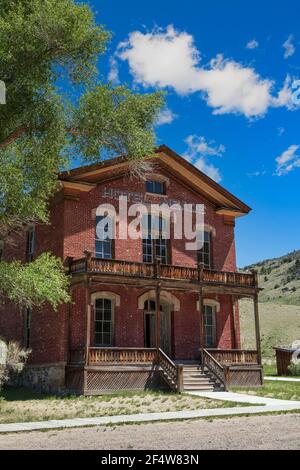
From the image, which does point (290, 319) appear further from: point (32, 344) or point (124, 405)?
point (124, 405)

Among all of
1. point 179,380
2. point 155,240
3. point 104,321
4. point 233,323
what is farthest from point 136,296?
point 233,323

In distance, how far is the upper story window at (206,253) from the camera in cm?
2778

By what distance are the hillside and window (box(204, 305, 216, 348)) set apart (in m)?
41.9

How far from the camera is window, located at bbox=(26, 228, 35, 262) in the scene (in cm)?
2600

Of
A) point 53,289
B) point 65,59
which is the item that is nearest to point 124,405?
point 53,289

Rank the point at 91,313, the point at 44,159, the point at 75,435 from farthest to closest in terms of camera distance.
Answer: the point at 91,313, the point at 44,159, the point at 75,435

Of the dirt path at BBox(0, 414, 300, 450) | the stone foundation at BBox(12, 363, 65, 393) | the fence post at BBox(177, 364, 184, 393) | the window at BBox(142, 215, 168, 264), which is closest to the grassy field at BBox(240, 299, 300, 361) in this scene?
the window at BBox(142, 215, 168, 264)

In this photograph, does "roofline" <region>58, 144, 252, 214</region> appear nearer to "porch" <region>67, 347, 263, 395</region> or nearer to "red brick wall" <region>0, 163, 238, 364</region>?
"red brick wall" <region>0, 163, 238, 364</region>

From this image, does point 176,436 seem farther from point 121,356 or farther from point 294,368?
point 294,368

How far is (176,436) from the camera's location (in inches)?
420

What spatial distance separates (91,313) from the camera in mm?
23750

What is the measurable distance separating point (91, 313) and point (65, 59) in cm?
1004

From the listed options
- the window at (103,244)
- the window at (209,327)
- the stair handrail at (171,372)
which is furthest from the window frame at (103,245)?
the window at (209,327)
